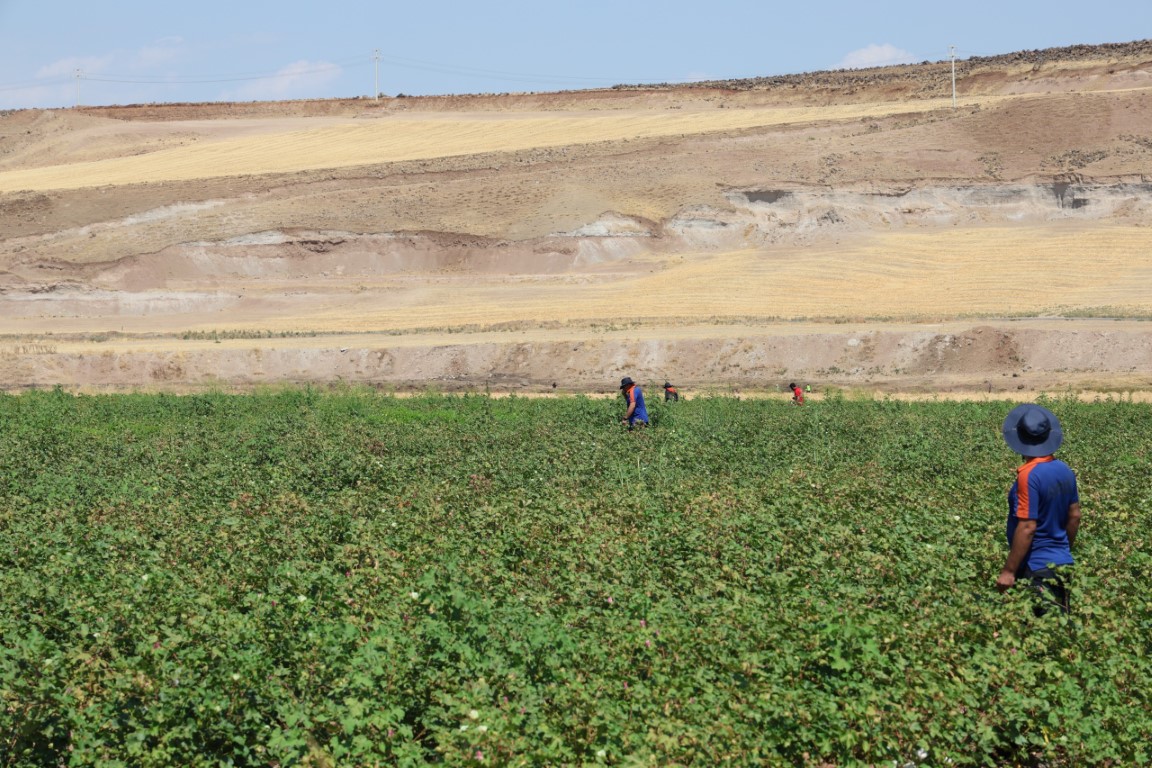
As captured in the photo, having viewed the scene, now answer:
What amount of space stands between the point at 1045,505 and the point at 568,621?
2782mm

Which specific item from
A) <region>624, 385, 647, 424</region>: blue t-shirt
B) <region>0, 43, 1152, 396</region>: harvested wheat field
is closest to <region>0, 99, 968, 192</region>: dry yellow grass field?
<region>0, 43, 1152, 396</region>: harvested wheat field

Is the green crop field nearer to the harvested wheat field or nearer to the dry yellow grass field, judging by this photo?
the harvested wheat field

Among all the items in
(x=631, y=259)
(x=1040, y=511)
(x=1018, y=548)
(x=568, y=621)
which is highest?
(x=631, y=259)

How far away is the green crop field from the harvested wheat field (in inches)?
748

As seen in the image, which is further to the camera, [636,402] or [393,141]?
[393,141]

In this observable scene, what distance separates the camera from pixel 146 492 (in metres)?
12.3

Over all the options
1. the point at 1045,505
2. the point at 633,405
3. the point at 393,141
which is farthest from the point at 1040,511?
the point at 393,141

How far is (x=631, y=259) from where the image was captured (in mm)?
47125

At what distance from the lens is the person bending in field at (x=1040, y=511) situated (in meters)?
7.05

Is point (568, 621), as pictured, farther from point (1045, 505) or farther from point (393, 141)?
point (393, 141)

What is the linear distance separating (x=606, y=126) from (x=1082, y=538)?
62.8m

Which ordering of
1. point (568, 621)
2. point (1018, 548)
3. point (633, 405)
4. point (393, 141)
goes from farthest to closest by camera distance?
point (393, 141) → point (633, 405) → point (1018, 548) → point (568, 621)

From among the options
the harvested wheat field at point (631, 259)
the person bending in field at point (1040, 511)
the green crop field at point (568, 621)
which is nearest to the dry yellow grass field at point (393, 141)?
the harvested wheat field at point (631, 259)

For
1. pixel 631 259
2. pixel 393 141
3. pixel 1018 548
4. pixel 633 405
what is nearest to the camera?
pixel 1018 548
